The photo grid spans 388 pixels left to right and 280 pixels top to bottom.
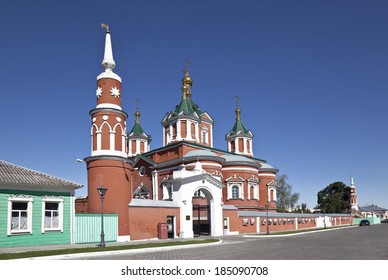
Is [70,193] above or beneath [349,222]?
above

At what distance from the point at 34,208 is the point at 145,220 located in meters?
8.24

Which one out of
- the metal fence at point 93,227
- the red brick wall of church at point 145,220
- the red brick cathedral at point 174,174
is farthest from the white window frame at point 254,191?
the metal fence at point 93,227

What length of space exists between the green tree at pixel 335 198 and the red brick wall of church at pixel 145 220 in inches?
2447

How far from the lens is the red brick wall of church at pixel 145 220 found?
25.4 m

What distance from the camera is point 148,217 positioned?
26.4 m

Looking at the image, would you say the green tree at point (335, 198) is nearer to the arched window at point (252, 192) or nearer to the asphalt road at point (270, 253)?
the arched window at point (252, 192)

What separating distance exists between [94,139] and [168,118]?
69.6ft

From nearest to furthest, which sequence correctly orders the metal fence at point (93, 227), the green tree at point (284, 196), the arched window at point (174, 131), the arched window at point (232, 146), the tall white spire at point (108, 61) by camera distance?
the metal fence at point (93, 227) → the tall white spire at point (108, 61) → the arched window at point (174, 131) → the arched window at point (232, 146) → the green tree at point (284, 196)

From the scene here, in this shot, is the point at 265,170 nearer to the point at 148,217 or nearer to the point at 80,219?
the point at 148,217

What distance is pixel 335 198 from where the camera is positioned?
83.2 meters

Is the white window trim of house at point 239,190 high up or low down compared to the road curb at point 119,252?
up

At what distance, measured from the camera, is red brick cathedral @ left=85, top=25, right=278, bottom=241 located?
989 inches

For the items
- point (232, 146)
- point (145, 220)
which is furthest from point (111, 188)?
point (232, 146)
